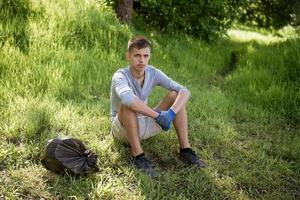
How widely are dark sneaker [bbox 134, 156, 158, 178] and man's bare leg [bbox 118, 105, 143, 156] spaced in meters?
0.06

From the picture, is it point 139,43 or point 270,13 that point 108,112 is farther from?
point 270,13

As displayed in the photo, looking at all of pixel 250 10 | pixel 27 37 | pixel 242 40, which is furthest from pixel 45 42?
pixel 250 10

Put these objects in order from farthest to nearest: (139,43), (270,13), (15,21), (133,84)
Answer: (270,13) < (15,21) < (133,84) < (139,43)

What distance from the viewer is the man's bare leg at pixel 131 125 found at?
3865mm

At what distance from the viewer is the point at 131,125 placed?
153 inches

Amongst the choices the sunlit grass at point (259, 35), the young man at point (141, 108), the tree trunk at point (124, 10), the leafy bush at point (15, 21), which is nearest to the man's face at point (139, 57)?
the young man at point (141, 108)

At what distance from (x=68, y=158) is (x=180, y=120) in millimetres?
1099

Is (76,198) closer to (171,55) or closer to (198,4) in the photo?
(171,55)

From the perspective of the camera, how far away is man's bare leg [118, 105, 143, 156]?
387 centimetres

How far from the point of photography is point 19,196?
11.2ft

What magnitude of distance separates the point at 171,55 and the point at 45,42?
2346mm

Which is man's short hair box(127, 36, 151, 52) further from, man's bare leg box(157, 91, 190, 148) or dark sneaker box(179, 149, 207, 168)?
dark sneaker box(179, 149, 207, 168)

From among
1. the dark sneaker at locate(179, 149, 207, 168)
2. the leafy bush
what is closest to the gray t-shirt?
the dark sneaker at locate(179, 149, 207, 168)

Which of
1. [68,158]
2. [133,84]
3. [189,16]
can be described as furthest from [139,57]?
[189,16]
